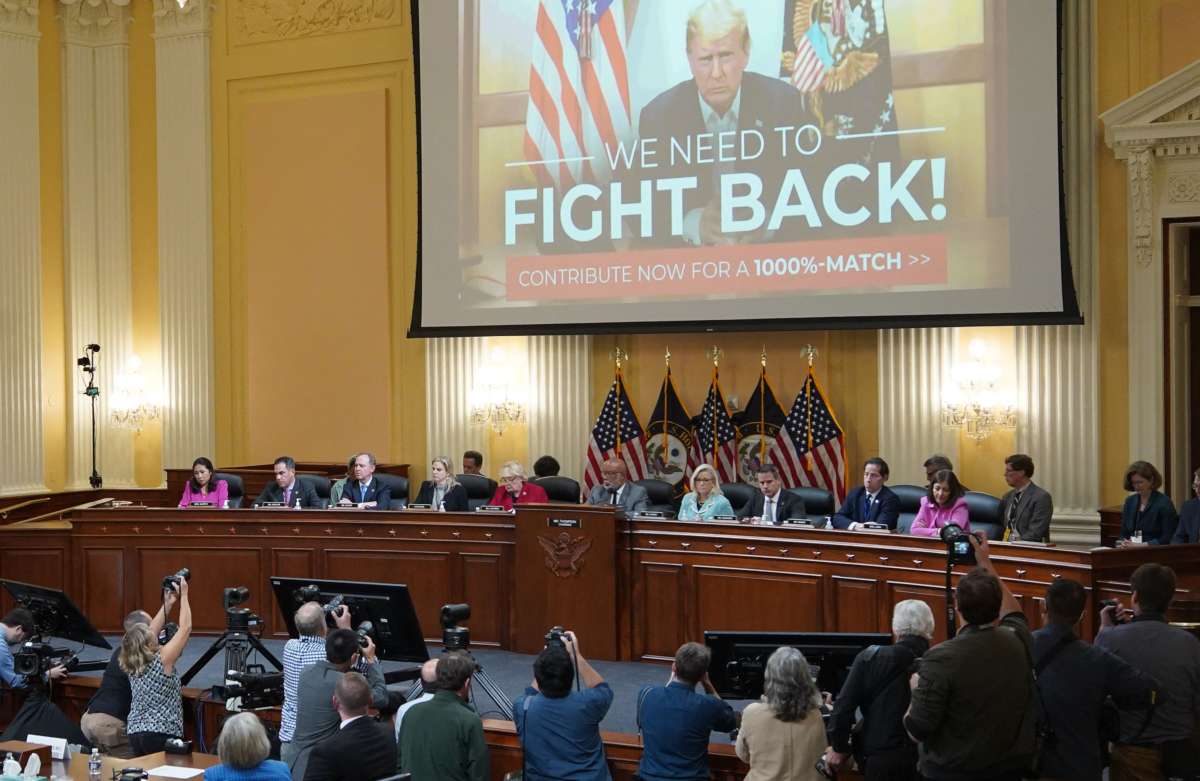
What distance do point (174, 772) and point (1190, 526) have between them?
6.12 metres

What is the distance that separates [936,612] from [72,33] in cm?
1116

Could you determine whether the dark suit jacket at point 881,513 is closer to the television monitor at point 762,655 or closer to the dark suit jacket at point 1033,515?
the dark suit jacket at point 1033,515

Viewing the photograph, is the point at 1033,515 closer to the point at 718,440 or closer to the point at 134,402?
Result: the point at 718,440

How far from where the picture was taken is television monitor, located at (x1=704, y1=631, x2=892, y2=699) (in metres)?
5.98

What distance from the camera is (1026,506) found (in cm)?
879

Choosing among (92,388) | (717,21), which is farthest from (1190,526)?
(92,388)

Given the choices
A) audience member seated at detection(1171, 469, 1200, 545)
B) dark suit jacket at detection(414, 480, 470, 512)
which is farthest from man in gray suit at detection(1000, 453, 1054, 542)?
dark suit jacket at detection(414, 480, 470, 512)

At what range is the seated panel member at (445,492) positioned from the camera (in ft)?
35.4

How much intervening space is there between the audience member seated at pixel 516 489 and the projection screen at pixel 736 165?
1.88m

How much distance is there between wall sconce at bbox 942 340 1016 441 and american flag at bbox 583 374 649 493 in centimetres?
281

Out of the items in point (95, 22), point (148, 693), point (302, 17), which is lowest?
point (148, 693)

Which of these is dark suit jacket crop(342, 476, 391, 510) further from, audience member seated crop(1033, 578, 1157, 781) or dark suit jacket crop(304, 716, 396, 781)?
audience member seated crop(1033, 578, 1157, 781)

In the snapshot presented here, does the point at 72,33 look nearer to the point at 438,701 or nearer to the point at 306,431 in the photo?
the point at 306,431

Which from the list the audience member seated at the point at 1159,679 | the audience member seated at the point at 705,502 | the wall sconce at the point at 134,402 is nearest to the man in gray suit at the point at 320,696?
the audience member seated at the point at 1159,679
